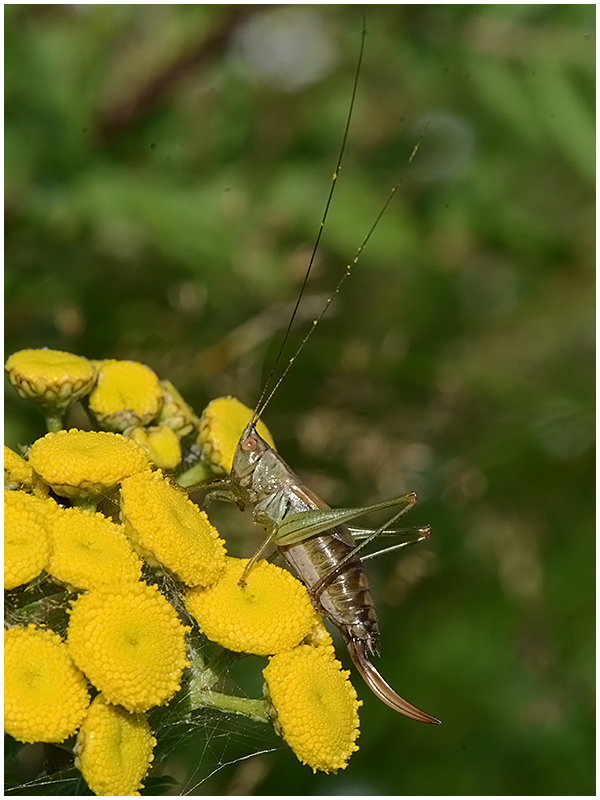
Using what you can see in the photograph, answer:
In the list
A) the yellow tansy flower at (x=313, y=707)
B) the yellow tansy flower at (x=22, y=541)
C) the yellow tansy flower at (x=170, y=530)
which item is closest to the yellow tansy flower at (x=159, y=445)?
the yellow tansy flower at (x=170, y=530)

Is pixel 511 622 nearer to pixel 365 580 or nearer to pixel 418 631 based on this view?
pixel 418 631

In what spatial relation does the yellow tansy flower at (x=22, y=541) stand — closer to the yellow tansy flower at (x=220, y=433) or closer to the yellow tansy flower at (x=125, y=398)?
the yellow tansy flower at (x=125, y=398)

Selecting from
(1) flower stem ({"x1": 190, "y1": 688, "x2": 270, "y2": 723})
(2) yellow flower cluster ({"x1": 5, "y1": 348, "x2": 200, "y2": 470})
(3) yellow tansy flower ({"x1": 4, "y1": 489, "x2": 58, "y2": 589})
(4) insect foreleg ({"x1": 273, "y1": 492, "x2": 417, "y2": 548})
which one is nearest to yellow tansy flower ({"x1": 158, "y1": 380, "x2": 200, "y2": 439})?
(2) yellow flower cluster ({"x1": 5, "y1": 348, "x2": 200, "y2": 470})

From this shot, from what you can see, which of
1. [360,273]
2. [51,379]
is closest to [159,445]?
[51,379]

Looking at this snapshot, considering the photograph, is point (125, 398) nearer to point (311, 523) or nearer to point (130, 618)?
point (311, 523)

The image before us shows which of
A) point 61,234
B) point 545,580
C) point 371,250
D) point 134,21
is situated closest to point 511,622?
point 545,580

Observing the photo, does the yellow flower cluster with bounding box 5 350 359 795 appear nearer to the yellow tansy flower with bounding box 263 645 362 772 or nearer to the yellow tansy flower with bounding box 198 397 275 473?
the yellow tansy flower with bounding box 263 645 362 772

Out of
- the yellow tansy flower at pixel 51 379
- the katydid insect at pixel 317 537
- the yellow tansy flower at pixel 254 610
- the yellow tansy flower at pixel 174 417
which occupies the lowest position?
the katydid insect at pixel 317 537
